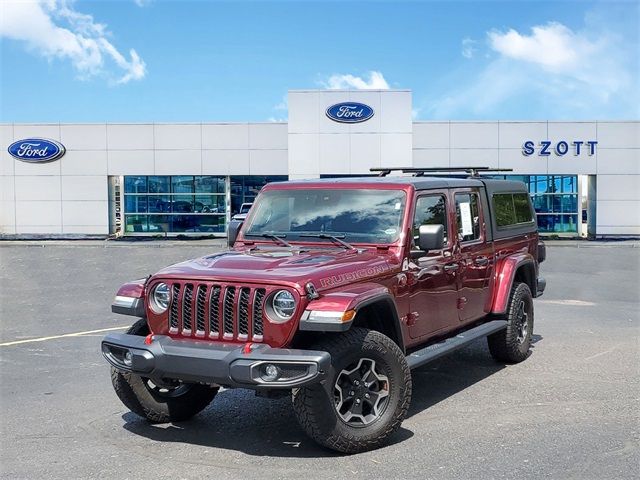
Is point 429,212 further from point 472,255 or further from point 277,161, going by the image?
point 277,161

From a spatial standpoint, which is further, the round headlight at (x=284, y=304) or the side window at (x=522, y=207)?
the side window at (x=522, y=207)

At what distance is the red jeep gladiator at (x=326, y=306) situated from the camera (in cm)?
492

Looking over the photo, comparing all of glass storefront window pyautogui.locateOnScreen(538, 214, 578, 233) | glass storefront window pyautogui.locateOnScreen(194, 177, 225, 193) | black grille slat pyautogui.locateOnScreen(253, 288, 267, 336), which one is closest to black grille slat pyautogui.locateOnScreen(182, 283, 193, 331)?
black grille slat pyautogui.locateOnScreen(253, 288, 267, 336)

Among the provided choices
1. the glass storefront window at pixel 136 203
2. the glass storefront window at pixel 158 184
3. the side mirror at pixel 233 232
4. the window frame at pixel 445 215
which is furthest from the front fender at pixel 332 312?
the glass storefront window at pixel 136 203

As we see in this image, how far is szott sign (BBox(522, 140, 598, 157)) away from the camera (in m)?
31.8

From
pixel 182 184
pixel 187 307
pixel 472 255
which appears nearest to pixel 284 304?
pixel 187 307

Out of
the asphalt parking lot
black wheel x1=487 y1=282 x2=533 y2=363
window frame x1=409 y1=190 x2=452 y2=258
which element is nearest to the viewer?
the asphalt parking lot

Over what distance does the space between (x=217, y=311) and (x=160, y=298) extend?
569 mm

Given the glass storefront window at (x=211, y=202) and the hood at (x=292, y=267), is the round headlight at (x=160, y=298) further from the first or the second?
the glass storefront window at (x=211, y=202)

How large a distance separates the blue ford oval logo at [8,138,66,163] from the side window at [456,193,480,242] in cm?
2838

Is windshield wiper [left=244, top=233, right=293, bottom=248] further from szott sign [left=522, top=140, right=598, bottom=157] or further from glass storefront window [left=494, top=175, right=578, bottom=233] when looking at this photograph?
glass storefront window [left=494, top=175, right=578, bottom=233]

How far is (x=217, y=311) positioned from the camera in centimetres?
513

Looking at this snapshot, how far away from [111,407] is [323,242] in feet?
7.71

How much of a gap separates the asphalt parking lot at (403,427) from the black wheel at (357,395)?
17cm
